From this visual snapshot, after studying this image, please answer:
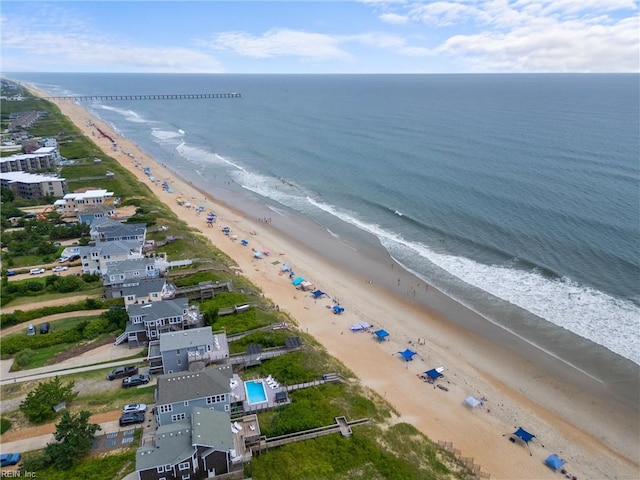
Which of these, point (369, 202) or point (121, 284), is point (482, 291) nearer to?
point (369, 202)

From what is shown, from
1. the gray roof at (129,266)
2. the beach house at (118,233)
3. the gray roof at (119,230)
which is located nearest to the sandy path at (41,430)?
the gray roof at (129,266)

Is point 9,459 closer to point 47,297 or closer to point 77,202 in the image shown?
point 47,297

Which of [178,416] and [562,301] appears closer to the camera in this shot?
[178,416]

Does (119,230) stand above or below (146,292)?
above

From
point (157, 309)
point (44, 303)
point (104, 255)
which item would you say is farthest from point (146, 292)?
point (44, 303)

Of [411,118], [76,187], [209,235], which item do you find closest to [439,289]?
[209,235]

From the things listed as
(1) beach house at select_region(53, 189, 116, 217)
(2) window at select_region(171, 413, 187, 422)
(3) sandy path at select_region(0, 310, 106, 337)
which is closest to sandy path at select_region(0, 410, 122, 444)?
(2) window at select_region(171, 413, 187, 422)

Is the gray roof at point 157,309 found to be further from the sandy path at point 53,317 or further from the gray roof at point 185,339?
the sandy path at point 53,317
